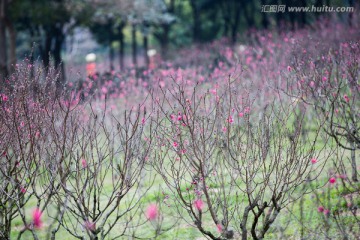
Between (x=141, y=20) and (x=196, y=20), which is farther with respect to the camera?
(x=196, y=20)

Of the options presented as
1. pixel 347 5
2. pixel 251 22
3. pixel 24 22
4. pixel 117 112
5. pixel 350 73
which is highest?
pixel 251 22

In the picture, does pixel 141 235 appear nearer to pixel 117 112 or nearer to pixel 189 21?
pixel 117 112

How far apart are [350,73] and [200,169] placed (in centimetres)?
323

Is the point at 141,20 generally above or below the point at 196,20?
below

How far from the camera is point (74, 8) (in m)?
27.8

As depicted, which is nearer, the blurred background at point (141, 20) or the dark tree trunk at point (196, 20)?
the blurred background at point (141, 20)

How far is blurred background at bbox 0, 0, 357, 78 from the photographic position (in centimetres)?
2278

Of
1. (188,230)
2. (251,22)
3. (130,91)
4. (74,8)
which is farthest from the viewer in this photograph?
(251,22)

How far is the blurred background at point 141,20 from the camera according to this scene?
22.8 meters

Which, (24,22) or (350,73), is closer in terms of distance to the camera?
(350,73)

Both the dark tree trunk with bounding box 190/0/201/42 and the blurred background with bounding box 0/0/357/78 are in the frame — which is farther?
the dark tree trunk with bounding box 190/0/201/42

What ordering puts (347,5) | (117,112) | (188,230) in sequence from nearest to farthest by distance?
(188,230), (117,112), (347,5)

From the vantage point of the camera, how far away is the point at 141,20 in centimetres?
3241

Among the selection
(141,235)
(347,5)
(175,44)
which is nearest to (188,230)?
(141,235)
